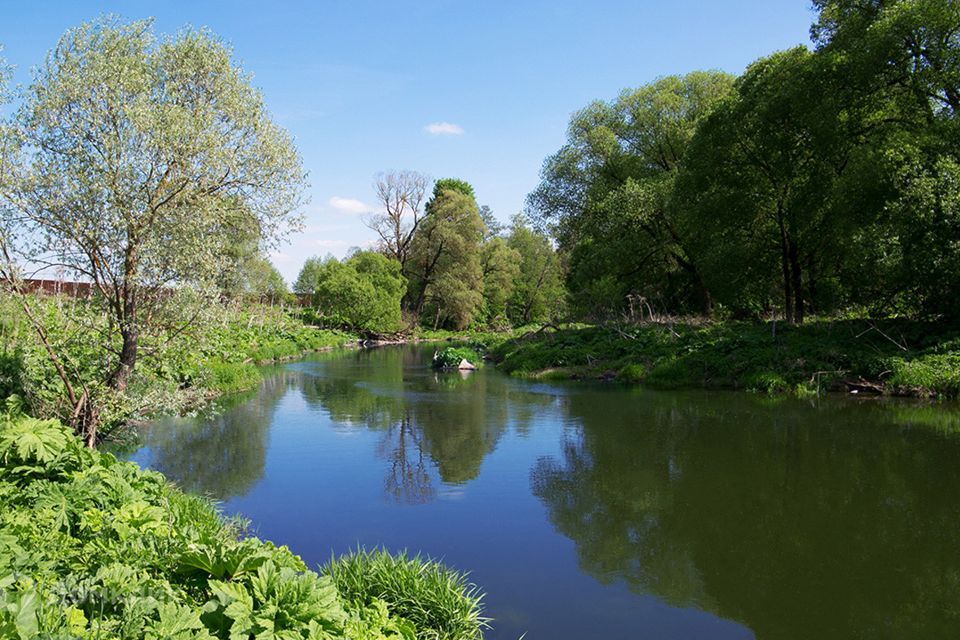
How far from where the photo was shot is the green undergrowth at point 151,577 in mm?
3789

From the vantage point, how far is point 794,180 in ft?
74.2

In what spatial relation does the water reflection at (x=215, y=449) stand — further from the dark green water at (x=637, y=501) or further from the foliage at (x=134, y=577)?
the foliage at (x=134, y=577)

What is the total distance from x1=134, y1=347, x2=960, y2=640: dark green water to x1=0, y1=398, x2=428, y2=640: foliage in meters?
1.90

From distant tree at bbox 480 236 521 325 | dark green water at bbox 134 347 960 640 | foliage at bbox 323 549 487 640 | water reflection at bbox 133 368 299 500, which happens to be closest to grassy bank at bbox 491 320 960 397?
dark green water at bbox 134 347 960 640

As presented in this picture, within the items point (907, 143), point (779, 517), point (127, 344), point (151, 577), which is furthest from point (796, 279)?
point (151, 577)

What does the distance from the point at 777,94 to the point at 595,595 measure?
66.9ft

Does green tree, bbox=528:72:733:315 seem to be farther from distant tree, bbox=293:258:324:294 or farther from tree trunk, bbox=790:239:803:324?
distant tree, bbox=293:258:324:294

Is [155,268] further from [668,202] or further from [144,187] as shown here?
[668,202]

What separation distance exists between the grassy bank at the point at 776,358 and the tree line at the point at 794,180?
4.02 feet

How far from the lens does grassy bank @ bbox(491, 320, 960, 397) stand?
17891mm

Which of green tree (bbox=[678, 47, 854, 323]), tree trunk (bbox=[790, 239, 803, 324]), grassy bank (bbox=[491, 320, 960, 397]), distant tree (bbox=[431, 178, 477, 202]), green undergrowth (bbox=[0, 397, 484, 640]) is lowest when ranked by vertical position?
green undergrowth (bbox=[0, 397, 484, 640])

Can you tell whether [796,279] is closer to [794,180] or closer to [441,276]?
[794,180]

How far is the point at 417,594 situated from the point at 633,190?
2599cm

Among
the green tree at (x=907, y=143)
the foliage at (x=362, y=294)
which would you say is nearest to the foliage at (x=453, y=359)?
the green tree at (x=907, y=143)
